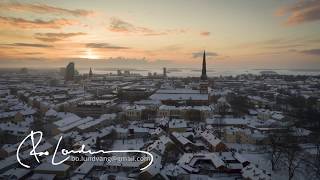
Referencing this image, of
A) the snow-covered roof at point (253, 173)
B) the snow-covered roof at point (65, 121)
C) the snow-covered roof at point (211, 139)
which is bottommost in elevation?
the snow-covered roof at point (253, 173)

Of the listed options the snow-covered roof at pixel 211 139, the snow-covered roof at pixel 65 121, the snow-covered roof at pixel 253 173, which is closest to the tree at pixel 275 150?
the snow-covered roof at pixel 253 173

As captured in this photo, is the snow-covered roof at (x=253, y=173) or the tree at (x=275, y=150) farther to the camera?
the tree at (x=275, y=150)

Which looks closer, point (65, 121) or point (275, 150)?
point (275, 150)

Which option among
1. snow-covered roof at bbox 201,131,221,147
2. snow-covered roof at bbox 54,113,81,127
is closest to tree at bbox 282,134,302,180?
snow-covered roof at bbox 201,131,221,147

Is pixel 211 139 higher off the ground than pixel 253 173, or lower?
higher

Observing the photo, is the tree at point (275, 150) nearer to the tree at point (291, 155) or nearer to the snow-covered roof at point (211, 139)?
the tree at point (291, 155)

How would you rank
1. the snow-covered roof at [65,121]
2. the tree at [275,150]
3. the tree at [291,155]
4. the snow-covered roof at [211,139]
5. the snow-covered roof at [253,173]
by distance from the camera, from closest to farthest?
the snow-covered roof at [253,173], the tree at [291,155], the tree at [275,150], the snow-covered roof at [211,139], the snow-covered roof at [65,121]

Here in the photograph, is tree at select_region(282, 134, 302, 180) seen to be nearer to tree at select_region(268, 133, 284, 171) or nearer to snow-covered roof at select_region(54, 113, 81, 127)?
tree at select_region(268, 133, 284, 171)

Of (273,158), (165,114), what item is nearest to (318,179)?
(273,158)

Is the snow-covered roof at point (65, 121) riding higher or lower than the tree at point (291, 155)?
higher

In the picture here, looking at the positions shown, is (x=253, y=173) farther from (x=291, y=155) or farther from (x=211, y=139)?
(x=211, y=139)

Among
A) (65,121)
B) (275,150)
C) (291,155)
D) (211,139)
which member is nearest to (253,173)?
(291,155)

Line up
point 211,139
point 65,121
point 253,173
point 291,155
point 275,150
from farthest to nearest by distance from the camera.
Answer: point 65,121, point 211,139, point 275,150, point 291,155, point 253,173

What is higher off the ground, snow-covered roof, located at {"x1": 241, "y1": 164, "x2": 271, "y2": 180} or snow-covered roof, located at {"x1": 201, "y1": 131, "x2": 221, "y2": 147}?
snow-covered roof, located at {"x1": 201, "y1": 131, "x2": 221, "y2": 147}
